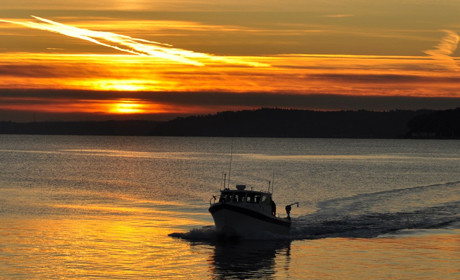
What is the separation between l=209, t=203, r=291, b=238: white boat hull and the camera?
50.4m

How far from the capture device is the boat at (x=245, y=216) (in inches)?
1986

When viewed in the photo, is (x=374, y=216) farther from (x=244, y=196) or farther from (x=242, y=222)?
(x=242, y=222)

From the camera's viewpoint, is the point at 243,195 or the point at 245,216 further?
the point at 243,195

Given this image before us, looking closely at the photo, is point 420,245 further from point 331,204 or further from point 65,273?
point 331,204

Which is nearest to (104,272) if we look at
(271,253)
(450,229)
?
(271,253)

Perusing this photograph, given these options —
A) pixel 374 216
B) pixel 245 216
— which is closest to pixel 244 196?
pixel 245 216

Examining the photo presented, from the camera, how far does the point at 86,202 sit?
75.2 metres

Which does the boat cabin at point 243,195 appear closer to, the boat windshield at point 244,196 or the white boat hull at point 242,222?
the boat windshield at point 244,196

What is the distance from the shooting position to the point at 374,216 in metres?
68.6

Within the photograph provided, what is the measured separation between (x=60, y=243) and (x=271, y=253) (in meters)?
11.8

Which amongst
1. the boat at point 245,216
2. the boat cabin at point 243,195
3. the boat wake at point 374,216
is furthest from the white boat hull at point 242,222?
the boat cabin at point 243,195

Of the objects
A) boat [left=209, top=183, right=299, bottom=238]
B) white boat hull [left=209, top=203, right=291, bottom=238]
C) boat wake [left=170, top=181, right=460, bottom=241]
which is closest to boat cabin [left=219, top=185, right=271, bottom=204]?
boat [left=209, top=183, right=299, bottom=238]

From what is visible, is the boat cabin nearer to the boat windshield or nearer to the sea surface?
the boat windshield

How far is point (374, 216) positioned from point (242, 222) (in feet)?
69.0
